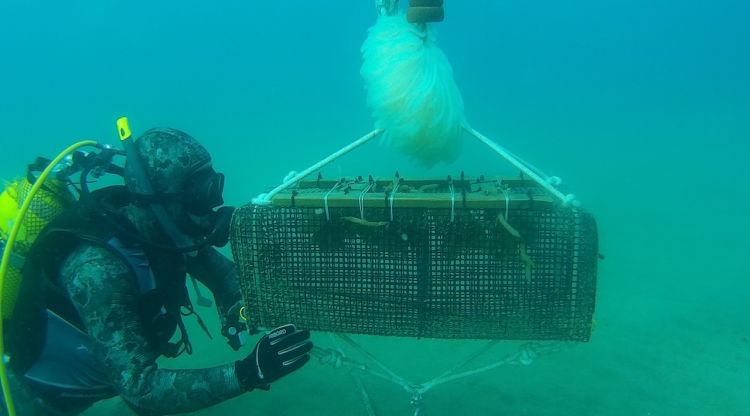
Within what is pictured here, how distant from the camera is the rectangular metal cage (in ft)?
7.63

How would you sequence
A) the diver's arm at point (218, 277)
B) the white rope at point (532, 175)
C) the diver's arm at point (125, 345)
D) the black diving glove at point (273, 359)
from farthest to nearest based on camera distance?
1. the diver's arm at point (218, 277)
2. the black diving glove at point (273, 359)
3. the diver's arm at point (125, 345)
4. the white rope at point (532, 175)

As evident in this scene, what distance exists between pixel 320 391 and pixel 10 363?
3.15 m

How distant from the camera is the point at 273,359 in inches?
99.6

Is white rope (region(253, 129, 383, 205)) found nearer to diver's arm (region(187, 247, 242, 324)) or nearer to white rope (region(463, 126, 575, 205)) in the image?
white rope (region(463, 126, 575, 205))

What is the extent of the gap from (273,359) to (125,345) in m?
0.80

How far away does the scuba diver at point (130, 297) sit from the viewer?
8.03 ft

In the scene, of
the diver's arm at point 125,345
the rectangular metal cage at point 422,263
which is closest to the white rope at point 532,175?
the rectangular metal cage at point 422,263

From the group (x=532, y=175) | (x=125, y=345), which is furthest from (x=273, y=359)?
(x=532, y=175)

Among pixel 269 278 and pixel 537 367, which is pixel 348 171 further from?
pixel 269 278

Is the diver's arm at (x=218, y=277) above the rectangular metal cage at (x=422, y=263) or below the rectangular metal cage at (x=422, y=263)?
below

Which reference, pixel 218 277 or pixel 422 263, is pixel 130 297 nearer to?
pixel 218 277

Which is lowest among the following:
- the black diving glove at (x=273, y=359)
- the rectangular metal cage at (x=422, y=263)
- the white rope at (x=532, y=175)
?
the black diving glove at (x=273, y=359)

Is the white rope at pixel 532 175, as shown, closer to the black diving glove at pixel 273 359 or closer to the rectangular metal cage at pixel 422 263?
the rectangular metal cage at pixel 422 263

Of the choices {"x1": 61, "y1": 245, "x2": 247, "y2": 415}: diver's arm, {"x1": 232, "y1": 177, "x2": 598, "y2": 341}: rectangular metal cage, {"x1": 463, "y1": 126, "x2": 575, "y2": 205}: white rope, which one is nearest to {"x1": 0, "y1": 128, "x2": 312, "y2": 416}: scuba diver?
{"x1": 61, "y1": 245, "x2": 247, "y2": 415}: diver's arm
